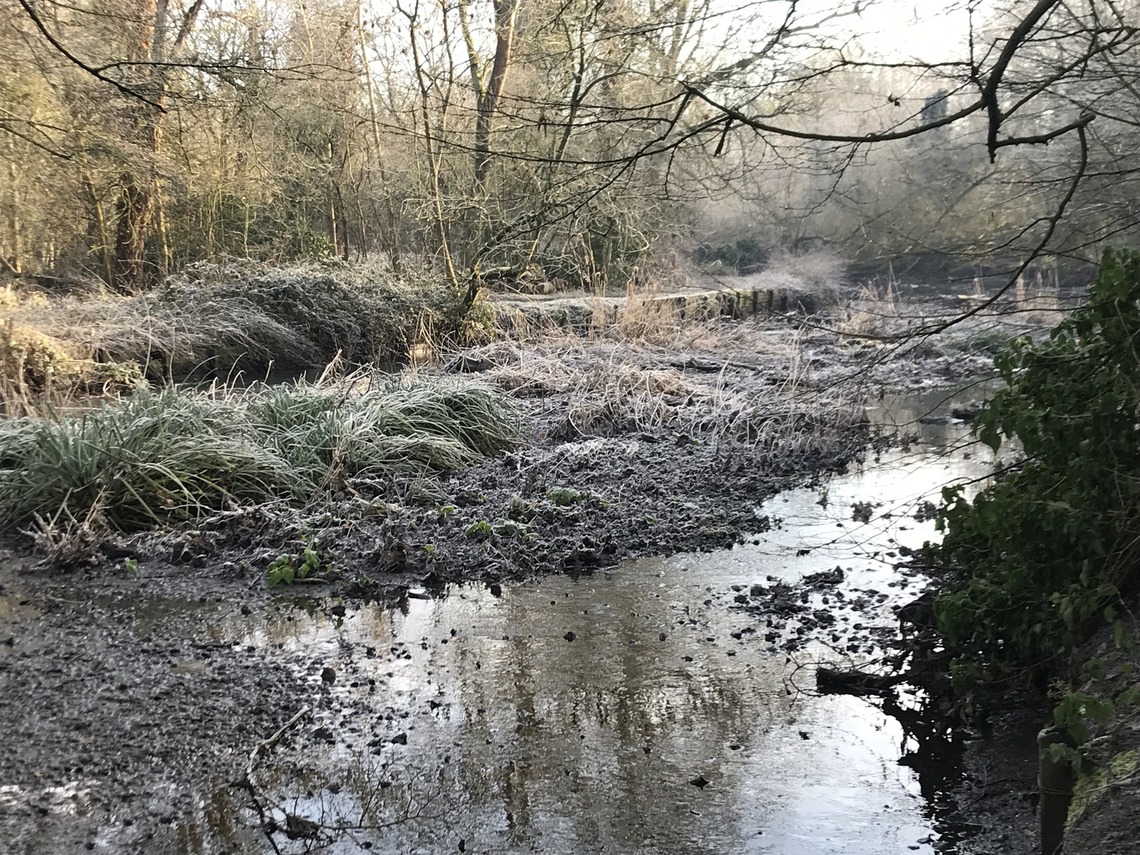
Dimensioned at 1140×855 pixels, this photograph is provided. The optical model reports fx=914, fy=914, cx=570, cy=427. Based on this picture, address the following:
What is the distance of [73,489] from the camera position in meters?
5.43

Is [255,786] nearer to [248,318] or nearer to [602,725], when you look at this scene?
[602,725]

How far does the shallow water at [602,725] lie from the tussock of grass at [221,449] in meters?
1.54

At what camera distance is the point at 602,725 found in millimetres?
3289

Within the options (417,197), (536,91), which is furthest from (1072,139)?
(417,197)

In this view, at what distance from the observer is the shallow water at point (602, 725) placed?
271 cm

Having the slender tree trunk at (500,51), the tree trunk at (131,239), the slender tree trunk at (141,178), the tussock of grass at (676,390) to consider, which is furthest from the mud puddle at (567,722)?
the tree trunk at (131,239)

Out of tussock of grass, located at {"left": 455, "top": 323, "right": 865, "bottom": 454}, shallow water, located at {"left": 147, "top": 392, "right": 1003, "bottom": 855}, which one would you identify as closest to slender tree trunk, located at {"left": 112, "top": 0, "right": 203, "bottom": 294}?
tussock of grass, located at {"left": 455, "top": 323, "right": 865, "bottom": 454}

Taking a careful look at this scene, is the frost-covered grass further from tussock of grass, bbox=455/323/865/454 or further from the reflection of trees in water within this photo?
the reflection of trees in water

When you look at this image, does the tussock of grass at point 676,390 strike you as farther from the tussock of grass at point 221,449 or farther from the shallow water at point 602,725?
the shallow water at point 602,725

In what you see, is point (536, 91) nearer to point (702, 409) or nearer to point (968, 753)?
point (702, 409)

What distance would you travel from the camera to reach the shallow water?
2705 mm

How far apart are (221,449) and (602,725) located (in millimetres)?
3648

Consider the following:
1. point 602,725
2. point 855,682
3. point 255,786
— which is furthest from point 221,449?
point 855,682

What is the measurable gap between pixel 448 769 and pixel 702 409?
18.4 feet
